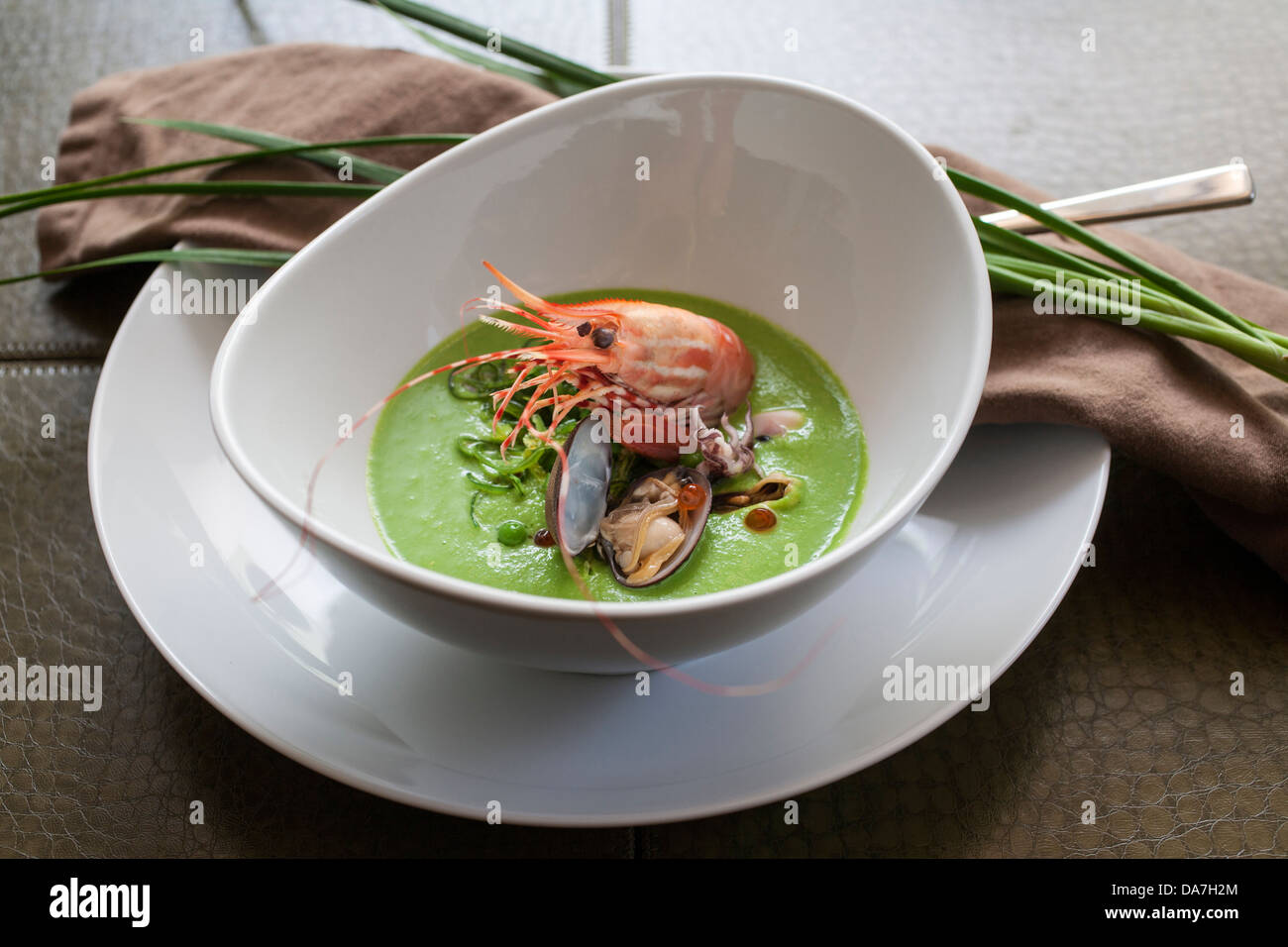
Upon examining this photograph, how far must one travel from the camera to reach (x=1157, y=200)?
151cm

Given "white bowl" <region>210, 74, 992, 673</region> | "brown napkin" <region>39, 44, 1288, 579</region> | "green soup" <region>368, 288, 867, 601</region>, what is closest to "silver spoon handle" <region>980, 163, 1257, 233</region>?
"brown napkin" <region>39, 44, 1288, 579</region>

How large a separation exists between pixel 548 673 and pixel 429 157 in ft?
2.91

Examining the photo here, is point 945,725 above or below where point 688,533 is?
below

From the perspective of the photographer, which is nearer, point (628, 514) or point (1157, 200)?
point (628, 514)

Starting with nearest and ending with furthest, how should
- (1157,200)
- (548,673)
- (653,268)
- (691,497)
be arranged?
(548,673)
(691,497)
(1157,200)
(653,268)

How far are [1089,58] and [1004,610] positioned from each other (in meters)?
1.50

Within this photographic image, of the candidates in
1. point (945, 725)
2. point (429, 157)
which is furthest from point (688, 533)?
point (429, 157)

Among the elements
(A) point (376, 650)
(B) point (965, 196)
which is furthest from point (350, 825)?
(B) point (965, 196)

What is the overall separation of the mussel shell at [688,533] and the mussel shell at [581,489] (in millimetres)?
28

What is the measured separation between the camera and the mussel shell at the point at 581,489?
120 centimetres

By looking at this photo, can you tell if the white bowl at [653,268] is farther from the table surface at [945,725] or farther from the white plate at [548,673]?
the table surface at [945,725]

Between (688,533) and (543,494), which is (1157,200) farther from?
(543,494)

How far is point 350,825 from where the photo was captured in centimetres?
114
